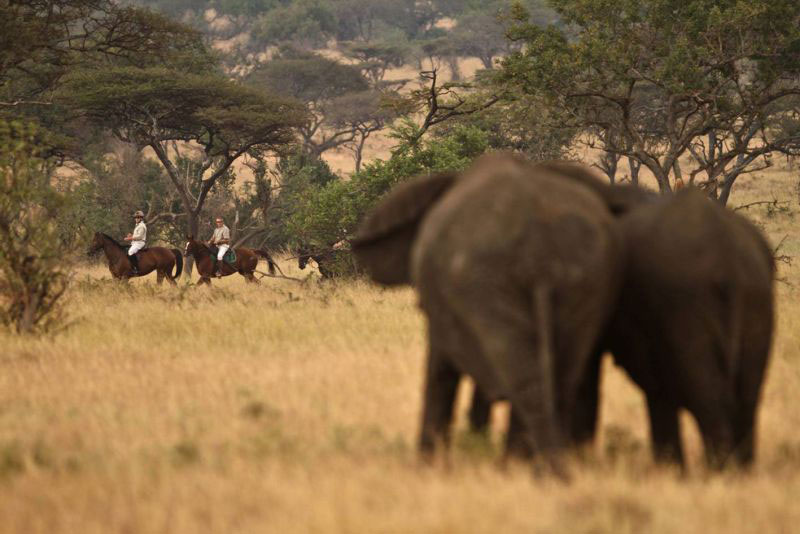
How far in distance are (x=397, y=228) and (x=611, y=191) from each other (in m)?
1.14

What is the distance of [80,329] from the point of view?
45.7 ft

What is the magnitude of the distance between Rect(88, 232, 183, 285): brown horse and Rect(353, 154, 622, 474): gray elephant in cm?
1761

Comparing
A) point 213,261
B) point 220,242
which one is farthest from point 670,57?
point 213,261

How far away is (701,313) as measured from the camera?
533cm

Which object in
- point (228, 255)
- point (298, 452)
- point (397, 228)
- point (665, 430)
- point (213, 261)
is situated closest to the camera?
point (665, 430)

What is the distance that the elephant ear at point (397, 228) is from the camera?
20.0ft

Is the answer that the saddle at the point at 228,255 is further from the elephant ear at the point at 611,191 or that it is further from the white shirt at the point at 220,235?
the elephant ear at the point at 611,191

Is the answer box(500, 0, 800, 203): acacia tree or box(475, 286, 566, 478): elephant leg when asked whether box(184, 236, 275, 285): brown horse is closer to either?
box(500, 0, 800, 203): acacia tree

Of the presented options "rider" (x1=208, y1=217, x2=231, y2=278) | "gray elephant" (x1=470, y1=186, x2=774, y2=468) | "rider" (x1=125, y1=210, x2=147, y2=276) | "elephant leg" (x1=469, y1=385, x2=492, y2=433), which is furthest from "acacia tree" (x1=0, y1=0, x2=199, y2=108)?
"gray elephant" (x1=470, y1=186, x2=774, y2=468)

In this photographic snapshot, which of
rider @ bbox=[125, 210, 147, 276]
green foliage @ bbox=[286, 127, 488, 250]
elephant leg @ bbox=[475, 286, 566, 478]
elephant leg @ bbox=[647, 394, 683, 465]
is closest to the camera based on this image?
elephant leg @ bbox=[475, 286, 566, 478]

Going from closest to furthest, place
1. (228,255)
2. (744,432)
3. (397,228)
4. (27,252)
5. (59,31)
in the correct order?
(744,432) < (397,228) < (27,252) < (59,31) < (228,255)

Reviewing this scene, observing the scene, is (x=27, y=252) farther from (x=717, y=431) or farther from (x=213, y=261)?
(x=213, y=261)

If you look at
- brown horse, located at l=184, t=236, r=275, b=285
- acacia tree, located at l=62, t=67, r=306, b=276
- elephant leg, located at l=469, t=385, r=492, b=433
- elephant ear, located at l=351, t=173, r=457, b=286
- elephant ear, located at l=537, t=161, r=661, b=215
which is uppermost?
acacia tree, located at l=62, t=67, r=306, b=276

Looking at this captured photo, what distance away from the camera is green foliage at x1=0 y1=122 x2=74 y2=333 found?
43.3ft
